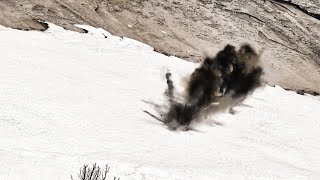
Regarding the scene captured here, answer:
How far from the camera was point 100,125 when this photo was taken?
639 inches

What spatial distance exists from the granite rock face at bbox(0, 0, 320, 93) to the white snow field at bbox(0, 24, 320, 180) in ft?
7.27

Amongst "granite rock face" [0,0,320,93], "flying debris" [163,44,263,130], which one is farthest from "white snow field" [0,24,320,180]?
"granite rock face" [0,0,320,93]

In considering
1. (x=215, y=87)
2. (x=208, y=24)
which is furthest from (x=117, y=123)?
(x=208, y=24)

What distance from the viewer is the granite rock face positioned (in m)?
26.7

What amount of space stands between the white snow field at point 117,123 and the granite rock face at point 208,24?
7.27 ft

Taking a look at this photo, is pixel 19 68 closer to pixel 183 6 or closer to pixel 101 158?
pixel 101 158

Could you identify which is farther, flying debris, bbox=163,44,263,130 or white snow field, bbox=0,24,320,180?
flying debris, bbox=163,44,263,130

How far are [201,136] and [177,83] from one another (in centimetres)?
477

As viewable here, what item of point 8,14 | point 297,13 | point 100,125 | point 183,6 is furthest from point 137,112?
point 297,13

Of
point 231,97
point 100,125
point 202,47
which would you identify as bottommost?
point 202,47

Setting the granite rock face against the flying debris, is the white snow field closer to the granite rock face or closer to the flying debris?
the flying debris

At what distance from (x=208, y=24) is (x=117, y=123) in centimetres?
1494

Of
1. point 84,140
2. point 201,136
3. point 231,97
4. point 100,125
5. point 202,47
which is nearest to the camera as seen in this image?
point 84,140

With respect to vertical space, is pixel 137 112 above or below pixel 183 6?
above
